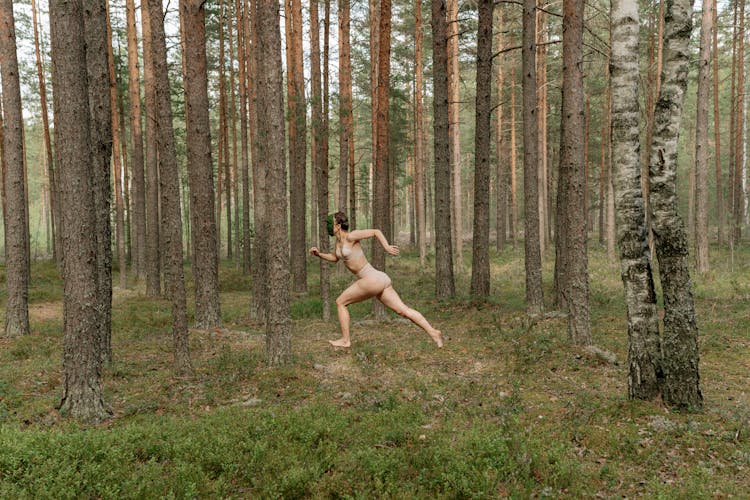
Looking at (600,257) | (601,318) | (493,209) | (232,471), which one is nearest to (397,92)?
(600,257)

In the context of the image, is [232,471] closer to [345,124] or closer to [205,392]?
[205,392]

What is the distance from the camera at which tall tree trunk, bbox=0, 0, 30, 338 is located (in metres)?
11.9

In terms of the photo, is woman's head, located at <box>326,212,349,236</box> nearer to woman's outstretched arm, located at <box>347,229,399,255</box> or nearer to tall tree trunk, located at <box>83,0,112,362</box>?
woman's outstretched arm, located at <box>347,229,399,255</box>

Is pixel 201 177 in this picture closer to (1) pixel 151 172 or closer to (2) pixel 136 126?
(1) pixel 151 172

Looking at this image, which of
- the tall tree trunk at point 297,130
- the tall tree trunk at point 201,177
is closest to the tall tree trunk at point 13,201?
the tall tree trunk at point 201,177

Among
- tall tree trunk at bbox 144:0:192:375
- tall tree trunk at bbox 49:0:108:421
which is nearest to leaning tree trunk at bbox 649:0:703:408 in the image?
tall tree trunk at bbox 144:0:192:375

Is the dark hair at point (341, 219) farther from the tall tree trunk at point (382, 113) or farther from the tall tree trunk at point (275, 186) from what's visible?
the tall tree trunk at point (382, 113)

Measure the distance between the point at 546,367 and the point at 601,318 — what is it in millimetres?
4834

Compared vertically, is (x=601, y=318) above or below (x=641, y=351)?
below

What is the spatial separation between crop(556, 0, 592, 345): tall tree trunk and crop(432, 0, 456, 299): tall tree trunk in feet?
14.9

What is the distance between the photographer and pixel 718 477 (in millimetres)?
4926

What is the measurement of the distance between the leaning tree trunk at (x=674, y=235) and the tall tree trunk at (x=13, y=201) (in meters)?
13.8

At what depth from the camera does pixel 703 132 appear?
60.8ft

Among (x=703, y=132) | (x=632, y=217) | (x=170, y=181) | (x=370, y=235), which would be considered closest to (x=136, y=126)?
(x=170, y=181)
